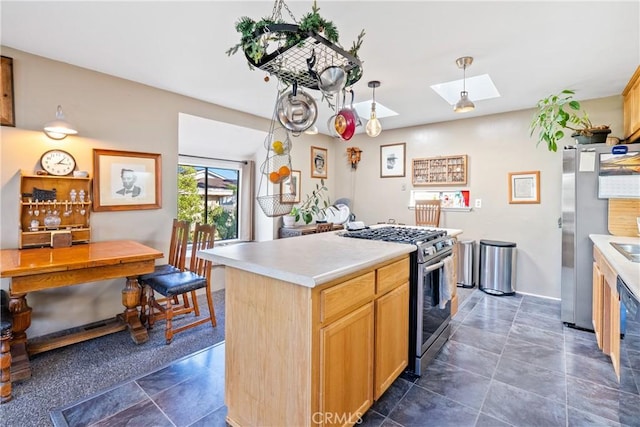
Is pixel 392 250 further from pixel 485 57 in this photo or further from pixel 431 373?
pixel 485 57

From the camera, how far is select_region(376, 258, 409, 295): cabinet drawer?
5.61 feet

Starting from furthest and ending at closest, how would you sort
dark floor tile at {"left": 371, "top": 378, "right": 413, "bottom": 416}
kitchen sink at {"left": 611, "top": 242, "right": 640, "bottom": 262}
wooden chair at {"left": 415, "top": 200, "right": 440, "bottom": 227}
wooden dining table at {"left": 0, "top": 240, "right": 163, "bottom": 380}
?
wooden chair at {"left": 415, "top": 200, "right": 440, "bottom": 227}
kitchen sink at {"left": 611, "top": 242, "right": 640, "bottom": 262}
wooden dining table at {"left": 0, "top": 240, "right": 163, "bottom": 380}
dark floor tile at {"left": 371, "top": 378, "right": 413, "bottom": 416}

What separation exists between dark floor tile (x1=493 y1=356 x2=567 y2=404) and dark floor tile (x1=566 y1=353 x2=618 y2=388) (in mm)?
149

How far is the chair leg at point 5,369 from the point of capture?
1.81m

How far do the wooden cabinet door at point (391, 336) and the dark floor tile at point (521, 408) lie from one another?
537 millimetres

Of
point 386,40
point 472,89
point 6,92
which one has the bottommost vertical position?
point 6,92

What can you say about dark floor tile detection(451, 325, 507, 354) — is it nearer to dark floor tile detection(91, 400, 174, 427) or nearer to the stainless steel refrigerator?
the stainless steel refrigerator

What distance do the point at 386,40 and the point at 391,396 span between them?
96.1 inches

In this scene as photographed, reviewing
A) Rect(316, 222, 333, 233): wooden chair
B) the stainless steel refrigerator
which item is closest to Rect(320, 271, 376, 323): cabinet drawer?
the stainless steel refrigerator

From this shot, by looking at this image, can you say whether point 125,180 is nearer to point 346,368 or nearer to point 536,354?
point 346,368

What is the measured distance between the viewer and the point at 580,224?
278cm

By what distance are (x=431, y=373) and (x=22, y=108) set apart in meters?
3.79

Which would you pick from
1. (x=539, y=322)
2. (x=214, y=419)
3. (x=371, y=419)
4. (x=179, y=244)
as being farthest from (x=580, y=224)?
(x=179, y=244)

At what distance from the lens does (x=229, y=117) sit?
3.88 metres
